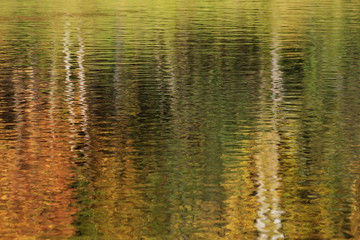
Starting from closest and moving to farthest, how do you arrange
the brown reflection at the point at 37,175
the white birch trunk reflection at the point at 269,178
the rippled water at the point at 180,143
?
the white birch trunk reflection at the point at 269,178 < the brown reflection at the point at 37,175 < the rippled water at the point at 180,143

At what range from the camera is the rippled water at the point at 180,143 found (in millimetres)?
12602

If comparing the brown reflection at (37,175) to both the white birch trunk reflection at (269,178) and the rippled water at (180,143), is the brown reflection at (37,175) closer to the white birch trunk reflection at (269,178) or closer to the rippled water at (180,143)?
the rippled water at (180,143)

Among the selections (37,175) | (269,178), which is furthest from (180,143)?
(37,175)

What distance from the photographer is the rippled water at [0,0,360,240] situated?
1260 centimetres

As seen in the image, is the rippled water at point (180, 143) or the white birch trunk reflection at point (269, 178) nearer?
the white birch trunk reflection at point (269, 178)

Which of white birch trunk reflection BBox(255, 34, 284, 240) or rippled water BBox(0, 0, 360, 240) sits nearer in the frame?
white birch trunk reflection BBox(255, 34, 284, 240)

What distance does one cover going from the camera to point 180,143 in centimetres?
1817

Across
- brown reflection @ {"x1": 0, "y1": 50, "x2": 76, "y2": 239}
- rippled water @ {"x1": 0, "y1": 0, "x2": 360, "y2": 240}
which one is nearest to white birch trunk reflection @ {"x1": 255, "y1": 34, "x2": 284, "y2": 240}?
rippled water @ {"x1": 0, "y1": 0, "x2": 360, "y2": 240}

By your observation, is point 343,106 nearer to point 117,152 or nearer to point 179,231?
point 117,152

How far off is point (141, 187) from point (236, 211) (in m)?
2.06

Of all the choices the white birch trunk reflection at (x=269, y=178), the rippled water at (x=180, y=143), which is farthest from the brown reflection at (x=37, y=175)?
the white birch trunk reflection at (x=269, y=178)

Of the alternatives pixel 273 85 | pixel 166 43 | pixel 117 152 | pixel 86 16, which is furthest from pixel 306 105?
pixel 86 16

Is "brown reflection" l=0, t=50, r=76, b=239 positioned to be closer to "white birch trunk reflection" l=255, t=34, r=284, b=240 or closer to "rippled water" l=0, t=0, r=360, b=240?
"rippled water" l=0, t=0, r=360, b=240

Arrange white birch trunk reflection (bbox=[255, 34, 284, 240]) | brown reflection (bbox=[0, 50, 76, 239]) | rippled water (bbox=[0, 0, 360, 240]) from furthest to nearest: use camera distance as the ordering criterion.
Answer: rippled water (bbox=[0, 0, 360, 240]) < brown reflection (bbox=[0, 50, 76, 239]) < white birch trunk reflection (bbox=[255, 34, 284, 240])
